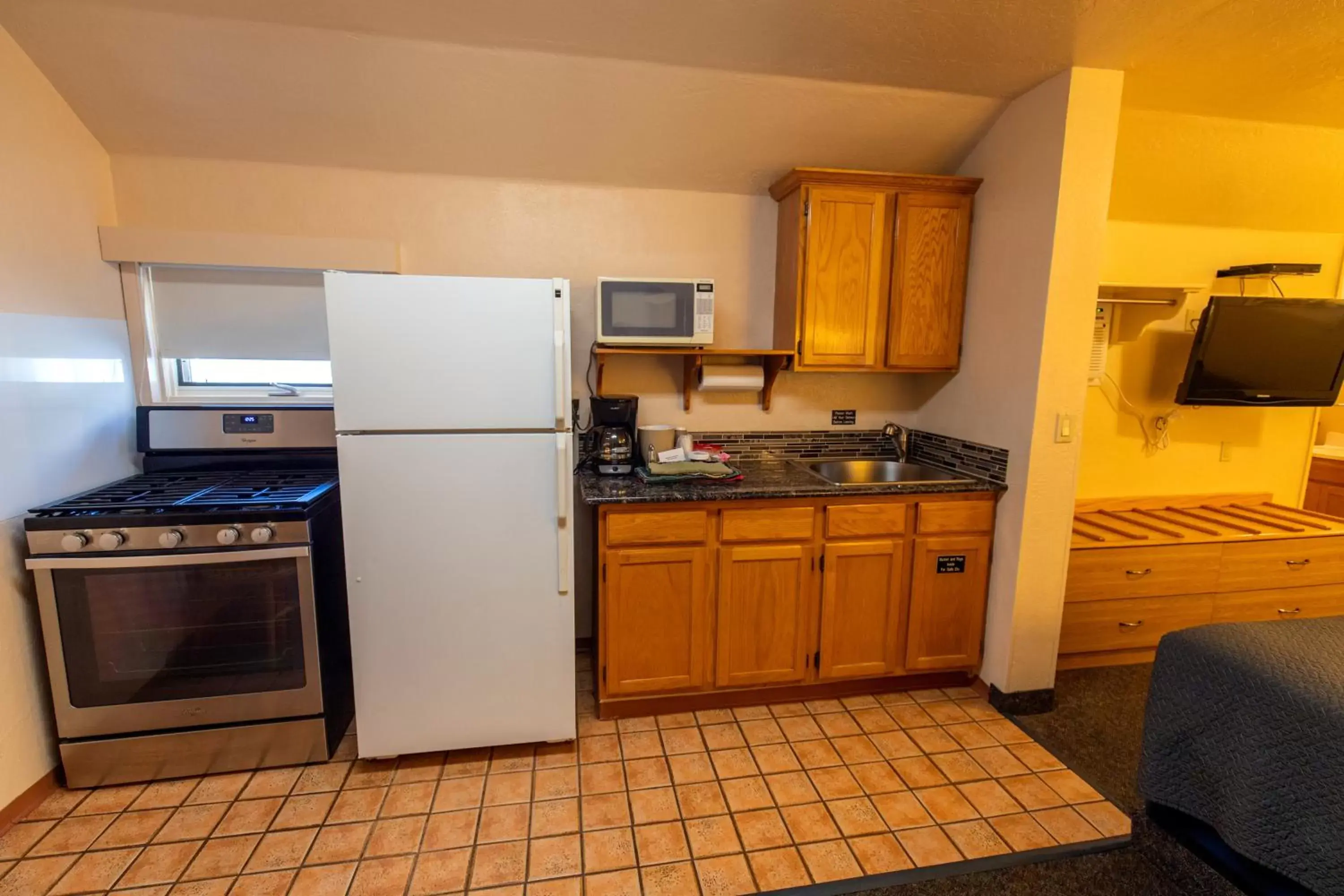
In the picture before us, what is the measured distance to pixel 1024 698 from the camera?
240 centimetres

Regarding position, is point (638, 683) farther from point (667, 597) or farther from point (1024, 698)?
point (1024, 698)

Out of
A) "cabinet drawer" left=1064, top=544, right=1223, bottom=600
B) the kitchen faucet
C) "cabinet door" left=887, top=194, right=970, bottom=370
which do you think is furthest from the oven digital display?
"cabinet drawer" left=1064, top=544, right=1223, bottom=600

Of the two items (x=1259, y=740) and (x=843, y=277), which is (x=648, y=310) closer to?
(x=843, y=277)

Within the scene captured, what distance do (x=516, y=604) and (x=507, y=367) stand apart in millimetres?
806

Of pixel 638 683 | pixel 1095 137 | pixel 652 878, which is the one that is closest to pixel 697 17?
pixel 1095 137

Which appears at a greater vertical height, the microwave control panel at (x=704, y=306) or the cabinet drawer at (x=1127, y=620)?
the microwave control panel at (x=704, y=306)

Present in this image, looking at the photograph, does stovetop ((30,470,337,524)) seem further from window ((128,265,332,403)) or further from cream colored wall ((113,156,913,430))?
cream colored wall ((113,156,913,430))

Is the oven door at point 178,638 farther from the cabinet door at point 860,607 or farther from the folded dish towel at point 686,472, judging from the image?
the cabinet door at point 860,607

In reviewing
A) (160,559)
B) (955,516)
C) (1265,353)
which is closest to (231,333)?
(160,559)

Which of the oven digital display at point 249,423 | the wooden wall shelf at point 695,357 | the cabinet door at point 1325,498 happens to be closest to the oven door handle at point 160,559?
the oven digital display at point 249,423

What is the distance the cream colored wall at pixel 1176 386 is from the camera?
2938 mm

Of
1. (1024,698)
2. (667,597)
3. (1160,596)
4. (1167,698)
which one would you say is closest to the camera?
(1167,698)

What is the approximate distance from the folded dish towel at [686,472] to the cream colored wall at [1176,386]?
205 cm

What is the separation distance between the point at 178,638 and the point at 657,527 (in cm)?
161
